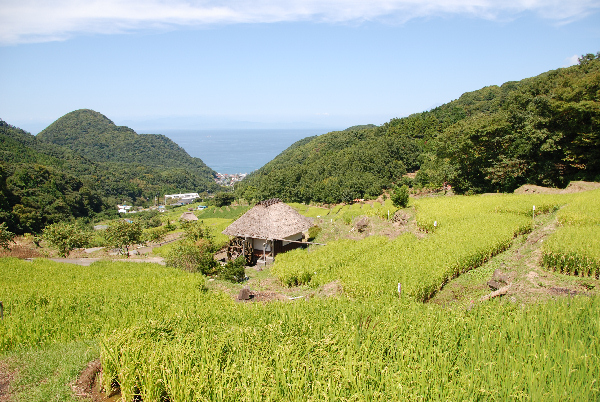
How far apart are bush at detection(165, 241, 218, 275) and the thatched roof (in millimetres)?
2210

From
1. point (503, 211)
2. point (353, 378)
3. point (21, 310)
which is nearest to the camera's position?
point (353, 378)

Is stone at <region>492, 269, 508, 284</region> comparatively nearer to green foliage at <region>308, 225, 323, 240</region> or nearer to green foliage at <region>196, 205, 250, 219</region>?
green foliage at <region>308, 225, 323, 240</region>

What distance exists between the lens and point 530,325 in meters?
5.89

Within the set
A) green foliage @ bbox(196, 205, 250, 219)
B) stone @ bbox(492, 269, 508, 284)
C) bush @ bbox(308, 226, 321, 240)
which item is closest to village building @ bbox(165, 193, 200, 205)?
green foliage @ bbox(196, 205, 250, 219)

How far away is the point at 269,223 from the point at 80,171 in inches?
Result: 3015

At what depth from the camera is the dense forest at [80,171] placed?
156ft

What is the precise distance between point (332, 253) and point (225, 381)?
37.9 feet

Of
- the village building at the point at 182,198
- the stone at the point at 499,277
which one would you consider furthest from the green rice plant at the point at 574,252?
the village building at the point at 182,198

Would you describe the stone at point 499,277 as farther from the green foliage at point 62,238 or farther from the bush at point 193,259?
the green foliage at point 62,238

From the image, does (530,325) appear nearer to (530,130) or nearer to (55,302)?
(55,302)

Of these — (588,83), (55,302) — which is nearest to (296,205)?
(588,83)

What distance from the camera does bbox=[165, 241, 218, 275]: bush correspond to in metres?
17.2

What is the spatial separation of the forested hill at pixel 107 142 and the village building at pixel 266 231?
111674 millimetres

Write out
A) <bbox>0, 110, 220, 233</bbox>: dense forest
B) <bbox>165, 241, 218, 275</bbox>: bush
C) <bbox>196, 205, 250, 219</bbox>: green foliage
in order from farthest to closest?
<bbox>0, 110, 220, 233</bbox>: dense forest, <bbox>196, 205, 250, 219</bbox>: green foliage, <bbox>165, 241, 218, 275</bbox>: bush
